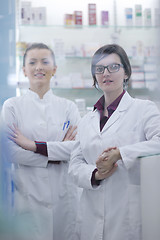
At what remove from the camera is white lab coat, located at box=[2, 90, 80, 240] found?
1.36 metres

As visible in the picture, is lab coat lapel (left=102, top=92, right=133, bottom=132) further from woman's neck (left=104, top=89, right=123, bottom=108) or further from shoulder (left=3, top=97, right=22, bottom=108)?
shoulder (left=3, top=97, right=22, bottom=108)

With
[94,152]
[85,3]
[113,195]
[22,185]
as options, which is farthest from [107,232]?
[85,3]

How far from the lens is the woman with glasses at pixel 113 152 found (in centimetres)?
117

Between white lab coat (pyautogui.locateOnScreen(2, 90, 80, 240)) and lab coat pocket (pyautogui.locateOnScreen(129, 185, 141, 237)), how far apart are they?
34cm

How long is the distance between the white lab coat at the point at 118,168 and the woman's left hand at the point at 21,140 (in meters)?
0.21

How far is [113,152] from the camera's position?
45.7 inches

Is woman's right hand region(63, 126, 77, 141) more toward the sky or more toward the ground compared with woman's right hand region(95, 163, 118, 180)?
more toward the sky

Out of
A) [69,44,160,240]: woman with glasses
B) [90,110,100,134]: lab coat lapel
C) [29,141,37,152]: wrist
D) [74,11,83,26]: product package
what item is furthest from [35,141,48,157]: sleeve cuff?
[74,11,83,26]: product package

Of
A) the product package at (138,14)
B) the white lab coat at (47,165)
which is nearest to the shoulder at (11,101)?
the white lab coat at (47,165)

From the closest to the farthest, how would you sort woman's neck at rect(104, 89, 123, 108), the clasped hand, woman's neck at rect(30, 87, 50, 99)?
the clasped hand
woman's neck at rect(104, 89, 123, 108)
woman's neck at rect(30, 87, 50, 99)

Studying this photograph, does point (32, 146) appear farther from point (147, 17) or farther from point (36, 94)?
point (147, 17)

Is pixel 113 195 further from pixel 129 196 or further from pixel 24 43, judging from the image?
pixel 24 43

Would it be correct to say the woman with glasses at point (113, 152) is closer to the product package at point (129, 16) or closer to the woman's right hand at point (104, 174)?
the woman's right hand at point (104, 174)

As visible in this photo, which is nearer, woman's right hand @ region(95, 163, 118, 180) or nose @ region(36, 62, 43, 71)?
woman's right hand @ region(95, 163, 118, 180)
